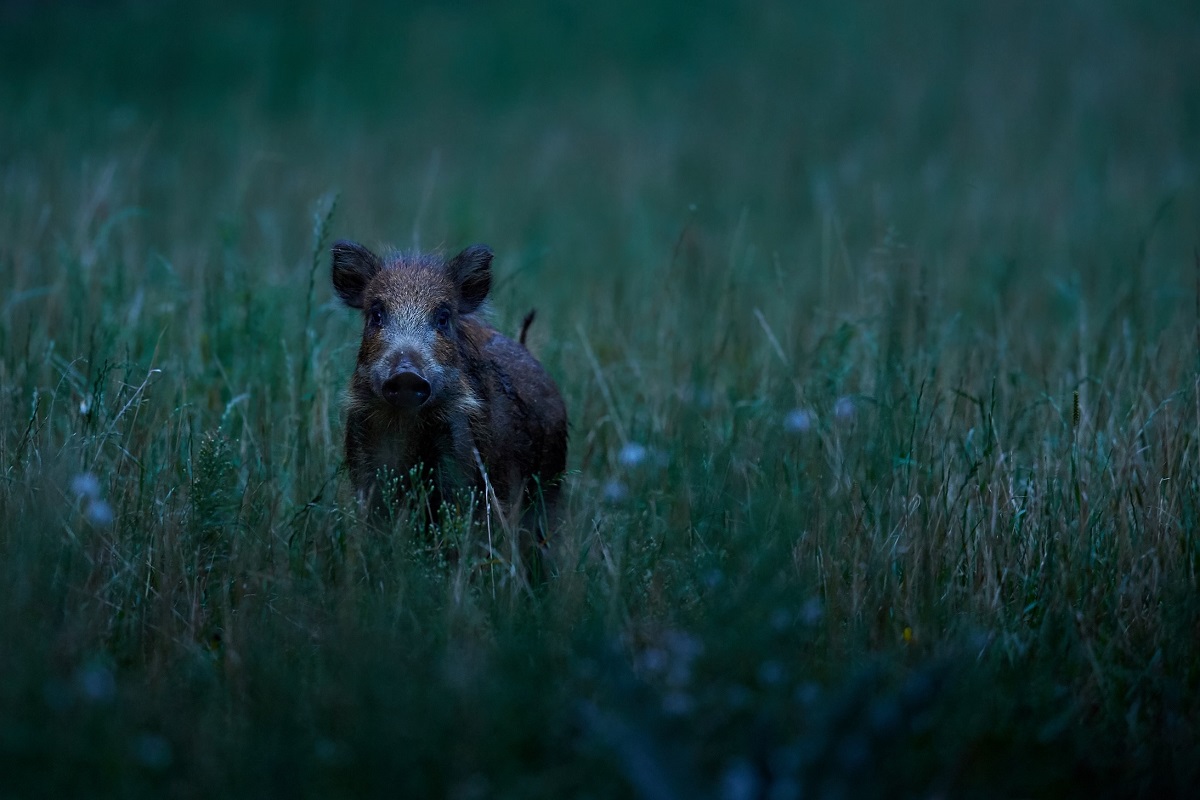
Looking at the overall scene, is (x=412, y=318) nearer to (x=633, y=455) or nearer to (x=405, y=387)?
(x=405, y=387)

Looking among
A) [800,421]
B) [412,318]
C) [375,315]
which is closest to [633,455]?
[800,421]

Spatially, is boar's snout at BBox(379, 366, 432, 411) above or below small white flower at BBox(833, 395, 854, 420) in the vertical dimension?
below

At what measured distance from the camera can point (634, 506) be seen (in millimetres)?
4512

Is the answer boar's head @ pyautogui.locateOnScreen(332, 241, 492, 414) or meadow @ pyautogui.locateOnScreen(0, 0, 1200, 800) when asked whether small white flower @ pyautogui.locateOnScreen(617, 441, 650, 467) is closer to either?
meadow @ pyautogui.locateOnScreen(0, 0, 1200, 800)

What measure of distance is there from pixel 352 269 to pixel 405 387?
0.98 metres

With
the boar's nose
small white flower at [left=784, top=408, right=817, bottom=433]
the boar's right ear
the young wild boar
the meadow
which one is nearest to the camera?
the meadow

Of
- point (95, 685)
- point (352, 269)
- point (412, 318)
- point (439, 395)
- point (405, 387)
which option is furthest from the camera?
point (352, 269)

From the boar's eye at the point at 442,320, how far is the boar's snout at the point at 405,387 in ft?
1.72

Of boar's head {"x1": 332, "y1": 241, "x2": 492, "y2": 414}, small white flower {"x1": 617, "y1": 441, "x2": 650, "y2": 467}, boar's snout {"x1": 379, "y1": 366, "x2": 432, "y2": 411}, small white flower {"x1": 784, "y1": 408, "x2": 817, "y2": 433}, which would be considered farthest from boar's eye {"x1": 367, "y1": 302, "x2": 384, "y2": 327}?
small white flower {"x1": 784, "y1": 408, "x2": 817, "y2": 433}

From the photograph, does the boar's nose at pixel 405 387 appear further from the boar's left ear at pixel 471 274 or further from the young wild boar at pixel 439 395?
the boar's left ear at pixel 471 274

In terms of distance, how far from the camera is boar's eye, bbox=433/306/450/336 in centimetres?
471

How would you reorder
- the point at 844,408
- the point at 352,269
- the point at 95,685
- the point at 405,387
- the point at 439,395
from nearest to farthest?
the point at 95,685, the point at 405,387, the point at 439,395, the point at 352,269, the point at 844,408

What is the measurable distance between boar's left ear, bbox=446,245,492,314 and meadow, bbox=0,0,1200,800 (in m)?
0.32

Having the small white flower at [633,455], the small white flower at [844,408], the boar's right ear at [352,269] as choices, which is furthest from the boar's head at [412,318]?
the small white flower at [844,408]
